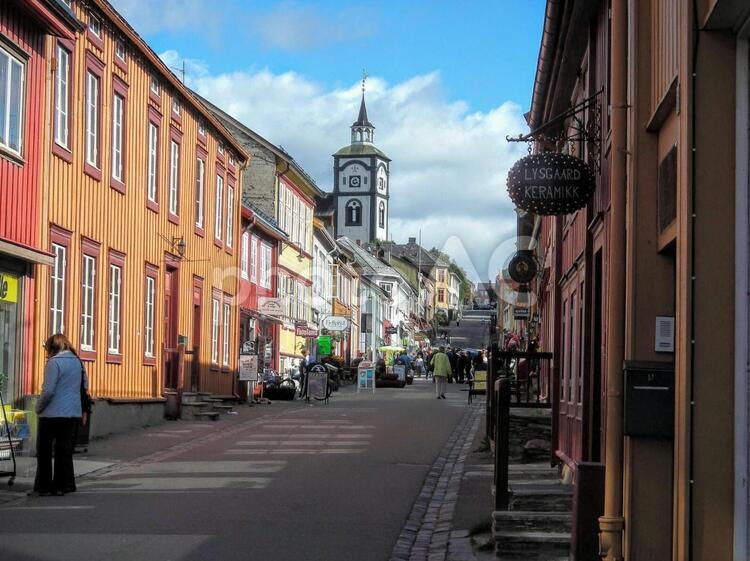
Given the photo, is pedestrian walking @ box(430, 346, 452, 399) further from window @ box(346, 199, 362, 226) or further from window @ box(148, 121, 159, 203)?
window @ box(346, 199, 362, 226)

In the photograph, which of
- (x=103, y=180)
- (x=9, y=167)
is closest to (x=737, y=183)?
(x=9, y=167)

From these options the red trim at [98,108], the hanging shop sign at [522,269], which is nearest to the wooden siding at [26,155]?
the red trim at [98,108]

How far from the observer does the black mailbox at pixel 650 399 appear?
7566mm

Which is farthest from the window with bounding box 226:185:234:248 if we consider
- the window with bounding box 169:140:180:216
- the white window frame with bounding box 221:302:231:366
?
the window with bounding box 169:140:180:216

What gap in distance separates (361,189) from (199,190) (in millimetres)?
152972

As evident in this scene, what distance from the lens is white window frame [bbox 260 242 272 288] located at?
42259mm

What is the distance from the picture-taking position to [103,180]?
22.8 metres

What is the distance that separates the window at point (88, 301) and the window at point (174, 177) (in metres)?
5.77

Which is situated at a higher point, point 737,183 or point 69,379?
point 737,183

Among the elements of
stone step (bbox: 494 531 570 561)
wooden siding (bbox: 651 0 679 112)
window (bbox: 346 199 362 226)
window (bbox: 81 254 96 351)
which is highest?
window (bbox: 346 199 362 226)

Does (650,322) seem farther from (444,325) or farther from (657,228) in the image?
(444,325)

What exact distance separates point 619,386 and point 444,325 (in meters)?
Answer: 143

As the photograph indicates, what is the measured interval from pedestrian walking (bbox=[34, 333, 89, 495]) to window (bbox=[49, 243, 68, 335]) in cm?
651

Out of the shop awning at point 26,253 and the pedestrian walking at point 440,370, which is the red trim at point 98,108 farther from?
the pedestrian walking at point 440,370
